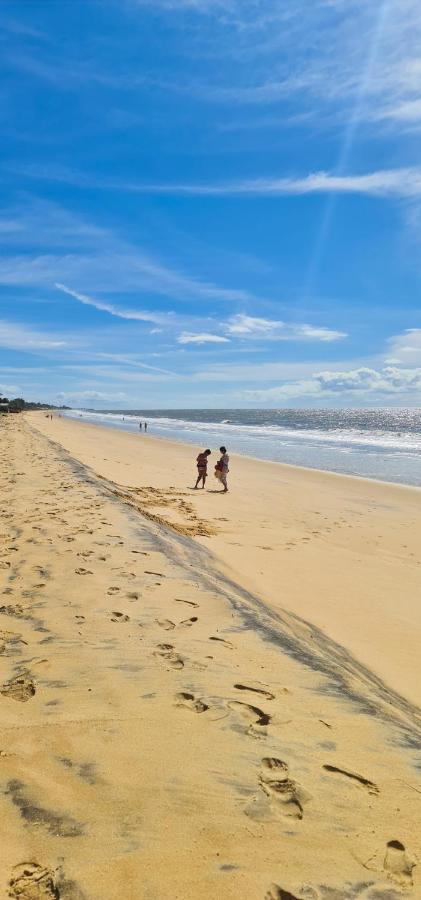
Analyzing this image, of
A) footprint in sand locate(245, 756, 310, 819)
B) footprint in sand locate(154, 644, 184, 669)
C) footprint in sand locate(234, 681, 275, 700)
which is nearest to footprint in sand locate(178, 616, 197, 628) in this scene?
footprint in sand locate(154, 644, 184, 669)

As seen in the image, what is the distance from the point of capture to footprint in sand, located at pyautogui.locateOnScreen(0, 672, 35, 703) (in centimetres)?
328

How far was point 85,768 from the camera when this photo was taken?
2596mm

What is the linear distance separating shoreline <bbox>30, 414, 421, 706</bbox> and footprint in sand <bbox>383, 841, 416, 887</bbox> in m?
2.74

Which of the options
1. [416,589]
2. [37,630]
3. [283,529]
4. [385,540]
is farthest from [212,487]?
[37,630]

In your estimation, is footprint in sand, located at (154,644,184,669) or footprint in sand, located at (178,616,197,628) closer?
footprint in sand, located at (154,644,184,669)

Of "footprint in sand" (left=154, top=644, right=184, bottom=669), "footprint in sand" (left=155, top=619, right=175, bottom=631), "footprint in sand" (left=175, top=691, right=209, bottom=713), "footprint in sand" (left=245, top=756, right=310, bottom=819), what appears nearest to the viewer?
"footprint in sand" (left=245, top=756, right=310, bottom=819)

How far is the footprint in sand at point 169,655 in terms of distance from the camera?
12.6 ft

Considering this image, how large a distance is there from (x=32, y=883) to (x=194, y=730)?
48.2 inches

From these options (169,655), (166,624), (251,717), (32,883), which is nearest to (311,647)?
(166,624)

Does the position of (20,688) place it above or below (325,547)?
above

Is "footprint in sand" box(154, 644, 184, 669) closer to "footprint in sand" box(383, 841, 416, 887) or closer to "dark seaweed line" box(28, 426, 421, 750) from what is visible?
"dark seaweed line" box(28, 426, 421, 750)

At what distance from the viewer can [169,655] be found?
397 centimetres

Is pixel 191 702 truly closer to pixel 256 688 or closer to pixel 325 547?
pixel 256 688

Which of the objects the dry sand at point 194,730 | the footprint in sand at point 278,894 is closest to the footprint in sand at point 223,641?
the dry sand at point 194,730
